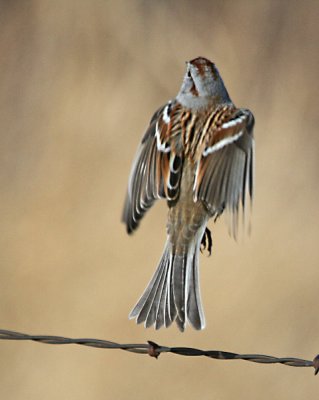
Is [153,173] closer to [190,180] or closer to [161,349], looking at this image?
[190,180]

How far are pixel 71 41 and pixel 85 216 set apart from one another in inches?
56.8

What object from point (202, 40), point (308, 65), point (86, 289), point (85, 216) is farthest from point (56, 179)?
point (308, 65)

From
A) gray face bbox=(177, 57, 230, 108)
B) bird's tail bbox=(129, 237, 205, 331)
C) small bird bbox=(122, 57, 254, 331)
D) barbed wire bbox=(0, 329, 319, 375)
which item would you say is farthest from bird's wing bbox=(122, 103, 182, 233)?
barbed wire bbox=(0, 329, 319, 375)

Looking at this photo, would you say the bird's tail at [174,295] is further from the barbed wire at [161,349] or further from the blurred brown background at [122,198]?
the blurred brown background at [122,198]

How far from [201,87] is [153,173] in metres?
0.49

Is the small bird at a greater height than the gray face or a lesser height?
lesser

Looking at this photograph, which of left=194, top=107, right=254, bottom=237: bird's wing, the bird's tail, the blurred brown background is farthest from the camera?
the blurred brown background

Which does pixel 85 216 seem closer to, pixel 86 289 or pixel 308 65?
pixel 86 289

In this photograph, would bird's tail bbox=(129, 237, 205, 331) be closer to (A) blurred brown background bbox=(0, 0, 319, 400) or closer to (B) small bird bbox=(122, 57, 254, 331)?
(B) small bird bbox=(122, 57, 254, 331)

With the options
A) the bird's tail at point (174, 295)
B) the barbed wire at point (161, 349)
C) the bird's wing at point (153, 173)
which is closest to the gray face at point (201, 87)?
the bird's wing at point (153, 173)

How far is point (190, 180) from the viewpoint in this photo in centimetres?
459

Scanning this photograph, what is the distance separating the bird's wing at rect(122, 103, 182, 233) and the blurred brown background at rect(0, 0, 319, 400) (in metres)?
1.85

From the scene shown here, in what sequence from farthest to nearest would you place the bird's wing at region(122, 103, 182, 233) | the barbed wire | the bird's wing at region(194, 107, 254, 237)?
the bird's wing at region(122, 103, 182, 233) → the bird's wing at region(194, 107, 254, 237) → the barbed wire

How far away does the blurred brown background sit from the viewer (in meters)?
6.51
